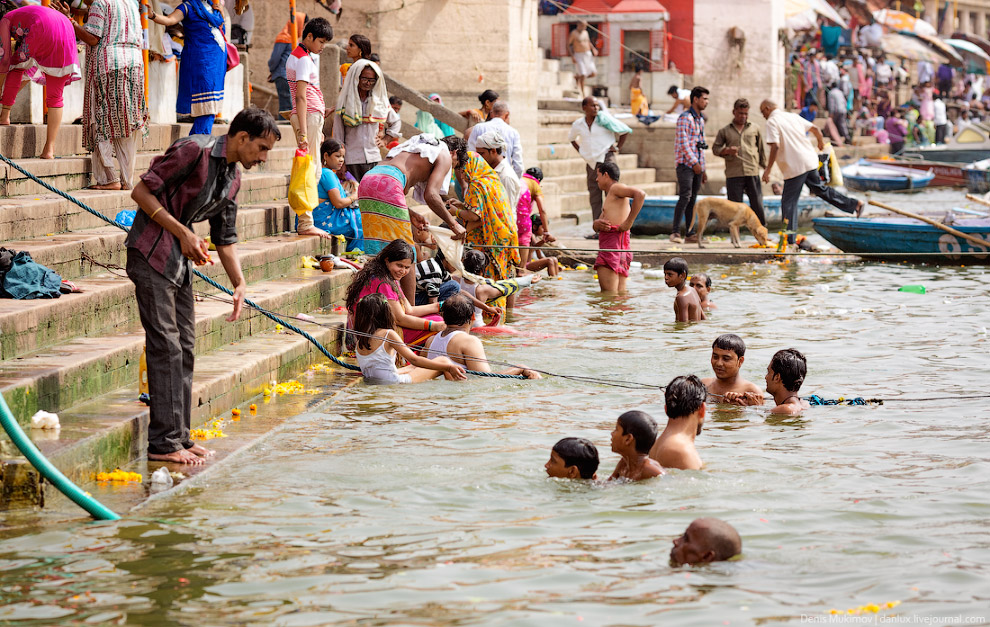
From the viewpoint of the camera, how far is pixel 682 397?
611cm

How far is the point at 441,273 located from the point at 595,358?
1580mm

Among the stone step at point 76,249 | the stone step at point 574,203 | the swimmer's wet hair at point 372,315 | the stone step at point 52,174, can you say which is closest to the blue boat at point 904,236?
the stone step at point 574,203

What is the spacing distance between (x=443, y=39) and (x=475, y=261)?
321 inches

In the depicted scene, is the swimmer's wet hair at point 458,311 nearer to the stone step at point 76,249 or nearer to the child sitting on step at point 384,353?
the child sitting on step at point 384,353

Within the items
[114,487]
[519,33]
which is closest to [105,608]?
[114,487]

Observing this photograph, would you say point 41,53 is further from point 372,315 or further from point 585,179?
point 585,179

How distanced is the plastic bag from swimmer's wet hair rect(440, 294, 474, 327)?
274 centimetres

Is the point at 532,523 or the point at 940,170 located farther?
the point at 940,170

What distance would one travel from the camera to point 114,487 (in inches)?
220

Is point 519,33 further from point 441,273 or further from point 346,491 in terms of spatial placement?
point 346,491

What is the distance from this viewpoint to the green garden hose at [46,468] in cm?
477

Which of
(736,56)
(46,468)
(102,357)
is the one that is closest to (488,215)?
(102,357)

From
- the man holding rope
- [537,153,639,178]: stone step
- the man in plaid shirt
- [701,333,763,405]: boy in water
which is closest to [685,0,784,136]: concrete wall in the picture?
[537,153,639,178]: stone step

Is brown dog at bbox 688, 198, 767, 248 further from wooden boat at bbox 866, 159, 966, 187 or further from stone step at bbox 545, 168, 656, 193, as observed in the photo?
wooden boat at bbox 866, 159, 966, 187
